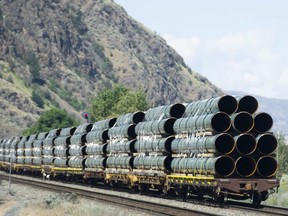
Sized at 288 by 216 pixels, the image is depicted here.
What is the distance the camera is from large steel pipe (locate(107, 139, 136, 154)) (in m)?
41.2

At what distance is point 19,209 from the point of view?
33.0 metres

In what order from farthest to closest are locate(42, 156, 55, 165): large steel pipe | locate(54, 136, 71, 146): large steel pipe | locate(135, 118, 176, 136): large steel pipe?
locate(42, 156, 55, 165): large steel pipe, locate(54, 136, 71, 146): large steel pipe, locate(135, 118, 176, 136): large steel pipe

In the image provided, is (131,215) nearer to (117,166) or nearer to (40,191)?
(117,166)

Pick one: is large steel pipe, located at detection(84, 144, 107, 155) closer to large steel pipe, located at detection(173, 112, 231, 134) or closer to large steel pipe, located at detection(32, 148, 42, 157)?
large steel pipe, located at detection(173, 112, 231, 134)

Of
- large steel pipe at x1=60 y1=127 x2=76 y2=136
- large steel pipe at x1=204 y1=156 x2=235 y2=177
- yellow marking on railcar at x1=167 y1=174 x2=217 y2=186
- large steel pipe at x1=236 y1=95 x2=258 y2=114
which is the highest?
large steel pipe at x1=60 y1=127 x2=76 y2=136

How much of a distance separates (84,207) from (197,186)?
562cm

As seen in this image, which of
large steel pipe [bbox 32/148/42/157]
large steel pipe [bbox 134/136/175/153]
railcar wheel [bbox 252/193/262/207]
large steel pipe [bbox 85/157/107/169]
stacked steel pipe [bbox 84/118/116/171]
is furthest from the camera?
large steel pipe [bbox 32/148/42/157]

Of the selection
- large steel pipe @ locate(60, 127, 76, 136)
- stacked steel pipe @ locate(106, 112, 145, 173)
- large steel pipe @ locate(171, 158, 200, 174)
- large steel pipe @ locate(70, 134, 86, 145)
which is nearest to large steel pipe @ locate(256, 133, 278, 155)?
large steel pipe @ locate(171, 158, 200, 174)

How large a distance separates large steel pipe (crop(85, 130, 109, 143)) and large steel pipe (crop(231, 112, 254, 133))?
61.3 feet

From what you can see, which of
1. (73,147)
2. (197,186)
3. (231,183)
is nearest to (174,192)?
(197,186)

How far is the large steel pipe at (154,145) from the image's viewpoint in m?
35.1

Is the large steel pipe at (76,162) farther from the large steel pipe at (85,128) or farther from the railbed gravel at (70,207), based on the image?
the railbed gravel at (70,207)

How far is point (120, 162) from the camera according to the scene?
42719 millimetres

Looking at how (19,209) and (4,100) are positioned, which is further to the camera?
(4,100)
